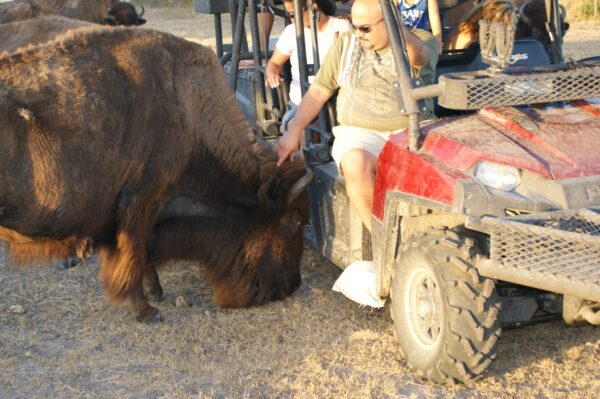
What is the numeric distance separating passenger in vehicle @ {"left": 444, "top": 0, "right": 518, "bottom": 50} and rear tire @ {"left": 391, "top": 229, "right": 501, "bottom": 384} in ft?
6.69

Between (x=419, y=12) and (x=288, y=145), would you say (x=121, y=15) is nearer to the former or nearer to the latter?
(x=419, y=12)

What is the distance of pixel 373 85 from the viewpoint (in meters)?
5.07

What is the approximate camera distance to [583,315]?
156 inches

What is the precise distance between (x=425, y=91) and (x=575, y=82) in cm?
75

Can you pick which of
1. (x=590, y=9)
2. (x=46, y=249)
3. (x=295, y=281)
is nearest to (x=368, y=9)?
(x=295, y=281)

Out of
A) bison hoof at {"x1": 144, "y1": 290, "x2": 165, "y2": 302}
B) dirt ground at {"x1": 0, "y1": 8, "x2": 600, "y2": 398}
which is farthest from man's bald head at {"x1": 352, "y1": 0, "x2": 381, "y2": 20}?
bison hoof at {"x1": 144, "y1": 290, "x2": 165, "y2": 302}

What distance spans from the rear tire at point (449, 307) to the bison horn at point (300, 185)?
1.32m

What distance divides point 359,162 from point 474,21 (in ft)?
6.14

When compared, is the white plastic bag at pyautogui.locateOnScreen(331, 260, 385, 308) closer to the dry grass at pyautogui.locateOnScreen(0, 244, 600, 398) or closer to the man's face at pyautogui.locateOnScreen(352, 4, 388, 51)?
the dry grass at pyautogui.locateOnScreen(0, 244, 600, 398)

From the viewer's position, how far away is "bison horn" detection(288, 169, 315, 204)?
547 centimetres

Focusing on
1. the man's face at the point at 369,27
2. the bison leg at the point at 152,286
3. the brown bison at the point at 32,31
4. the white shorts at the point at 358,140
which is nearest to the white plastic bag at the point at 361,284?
the white shorts at the point at 358,140

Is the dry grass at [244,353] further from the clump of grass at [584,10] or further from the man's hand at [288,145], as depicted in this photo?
the clump of grass at [584,10]

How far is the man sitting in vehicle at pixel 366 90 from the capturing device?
4.92m

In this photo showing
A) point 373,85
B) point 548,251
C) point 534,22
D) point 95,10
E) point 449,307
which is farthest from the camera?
point 95,10
